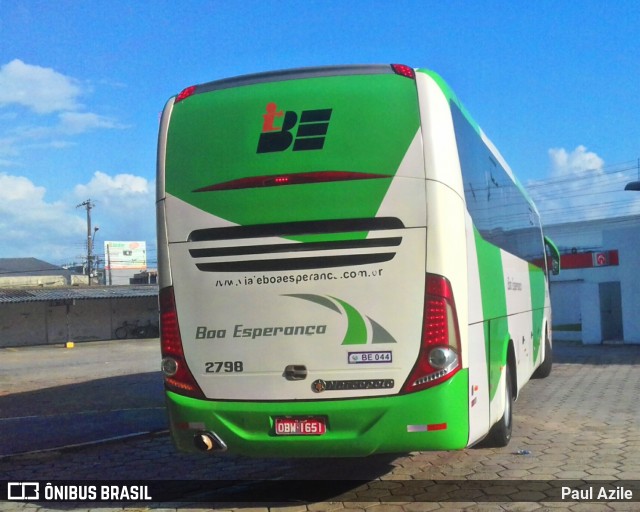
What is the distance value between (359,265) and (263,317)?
0.90 m

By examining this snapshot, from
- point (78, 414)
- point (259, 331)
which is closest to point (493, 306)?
point (259, 331)

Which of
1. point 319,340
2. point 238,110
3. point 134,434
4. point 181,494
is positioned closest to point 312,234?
point 319,340

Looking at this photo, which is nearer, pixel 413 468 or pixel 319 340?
pixel 319 340

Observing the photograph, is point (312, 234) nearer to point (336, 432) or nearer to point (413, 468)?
point (336, 432)

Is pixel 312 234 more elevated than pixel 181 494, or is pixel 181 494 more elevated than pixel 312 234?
pixel 312 234

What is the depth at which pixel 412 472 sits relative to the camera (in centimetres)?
718

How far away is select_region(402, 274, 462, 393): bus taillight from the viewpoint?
573cm

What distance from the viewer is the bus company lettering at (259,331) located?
19.3ft

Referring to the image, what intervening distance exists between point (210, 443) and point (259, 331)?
3.34 feet

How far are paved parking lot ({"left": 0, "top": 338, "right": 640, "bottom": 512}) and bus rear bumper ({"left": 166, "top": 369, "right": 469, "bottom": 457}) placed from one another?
2.04ft

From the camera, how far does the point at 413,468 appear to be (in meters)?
7.34

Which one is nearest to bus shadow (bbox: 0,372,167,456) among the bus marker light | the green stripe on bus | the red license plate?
the red license plate

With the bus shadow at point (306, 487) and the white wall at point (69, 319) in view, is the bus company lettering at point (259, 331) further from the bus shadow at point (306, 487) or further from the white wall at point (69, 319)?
the white wall at point (69, 319)

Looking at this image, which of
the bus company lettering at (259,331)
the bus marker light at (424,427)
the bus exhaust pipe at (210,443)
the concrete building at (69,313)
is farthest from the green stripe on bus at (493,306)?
the concrete building at (69,313)
